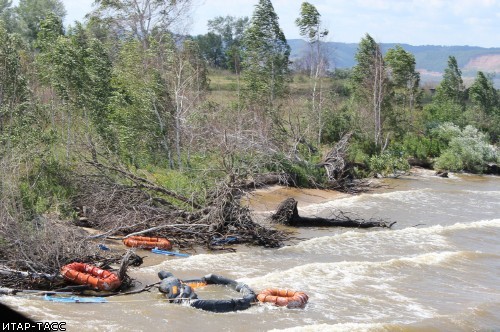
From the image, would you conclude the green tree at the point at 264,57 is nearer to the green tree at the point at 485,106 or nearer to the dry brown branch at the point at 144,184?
the dry brown branch at the point at 144,184

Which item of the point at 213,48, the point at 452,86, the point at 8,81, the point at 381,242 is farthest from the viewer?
the point at 213,48

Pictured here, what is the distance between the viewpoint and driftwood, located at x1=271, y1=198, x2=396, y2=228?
827 inches

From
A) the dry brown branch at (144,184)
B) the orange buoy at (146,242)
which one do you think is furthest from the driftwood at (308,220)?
the orange buoy at (146,242)

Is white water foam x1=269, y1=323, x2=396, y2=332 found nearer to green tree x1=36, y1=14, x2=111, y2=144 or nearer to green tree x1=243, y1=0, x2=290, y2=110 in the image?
green tree x1=36, y1=14, x2=111, y2=144

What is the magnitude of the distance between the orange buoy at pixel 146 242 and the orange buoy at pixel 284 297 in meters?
4.09

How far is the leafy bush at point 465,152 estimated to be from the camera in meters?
42.2

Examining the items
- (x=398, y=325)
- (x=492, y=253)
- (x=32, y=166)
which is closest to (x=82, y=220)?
(x=32, y=166)

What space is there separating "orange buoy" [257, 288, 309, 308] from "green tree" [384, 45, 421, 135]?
32.9m

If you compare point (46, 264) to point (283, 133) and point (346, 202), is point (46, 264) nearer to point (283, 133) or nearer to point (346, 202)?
point (346, 202)

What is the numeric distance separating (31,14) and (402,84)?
3993 cm

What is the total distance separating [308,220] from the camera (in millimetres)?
21797

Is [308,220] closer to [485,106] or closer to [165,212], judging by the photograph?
[165,212]

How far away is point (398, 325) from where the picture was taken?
12789 mm

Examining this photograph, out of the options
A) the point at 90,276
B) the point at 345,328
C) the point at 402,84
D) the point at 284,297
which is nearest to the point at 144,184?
the point at 90,276
